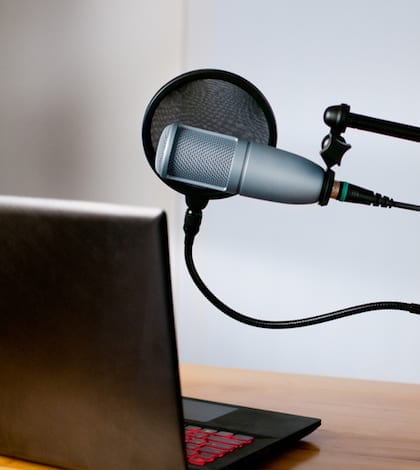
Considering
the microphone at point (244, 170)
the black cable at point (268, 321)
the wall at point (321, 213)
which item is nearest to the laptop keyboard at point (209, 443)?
the black cable at point (268, 321)

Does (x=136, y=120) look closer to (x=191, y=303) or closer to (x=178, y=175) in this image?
(x=191, y=303)

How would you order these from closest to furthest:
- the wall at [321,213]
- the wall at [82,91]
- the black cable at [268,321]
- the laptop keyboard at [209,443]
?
the laptop keyboard at [209,443], the black cable at [268,321], the wall at [321,213], the wall at [82,91]

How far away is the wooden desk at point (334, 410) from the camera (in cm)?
82

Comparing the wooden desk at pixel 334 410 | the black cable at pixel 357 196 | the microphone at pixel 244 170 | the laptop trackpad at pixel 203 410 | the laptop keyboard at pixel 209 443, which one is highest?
the microphone at pixel 244 170

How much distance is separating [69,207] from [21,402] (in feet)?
0.65

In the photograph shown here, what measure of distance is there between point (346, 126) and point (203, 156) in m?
0.14

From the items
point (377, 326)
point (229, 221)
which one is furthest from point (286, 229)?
point (377, 326)

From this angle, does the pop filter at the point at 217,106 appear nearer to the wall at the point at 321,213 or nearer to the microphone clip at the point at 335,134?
the microphone clip at the point at 335,134

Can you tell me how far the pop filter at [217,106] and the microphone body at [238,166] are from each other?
8 centimetres

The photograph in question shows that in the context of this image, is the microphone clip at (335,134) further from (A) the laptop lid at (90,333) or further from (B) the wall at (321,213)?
(B) the wall at (321,213)

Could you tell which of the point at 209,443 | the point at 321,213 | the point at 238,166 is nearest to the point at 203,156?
the point at 238,166

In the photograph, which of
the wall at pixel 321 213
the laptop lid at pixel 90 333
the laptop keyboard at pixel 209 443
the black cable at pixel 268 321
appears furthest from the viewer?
the wall at pixel 321 213

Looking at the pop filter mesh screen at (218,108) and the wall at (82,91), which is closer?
the pop filter mesh screen at (218,108)

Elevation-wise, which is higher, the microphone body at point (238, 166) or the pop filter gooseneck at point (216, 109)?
the pop filter gooseneck at point (216, 109)
